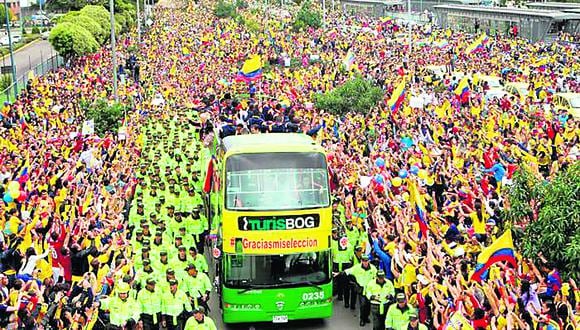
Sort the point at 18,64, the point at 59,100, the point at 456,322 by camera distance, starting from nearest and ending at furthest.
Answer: the point at 456,322
the point at 59,100
the point at 18,64

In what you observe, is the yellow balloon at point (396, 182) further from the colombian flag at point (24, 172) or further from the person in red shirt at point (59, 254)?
the colombian flag at point (24, 172)

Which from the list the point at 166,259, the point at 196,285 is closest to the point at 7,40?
the point at 166,259

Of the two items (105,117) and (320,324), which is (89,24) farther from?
(320,324)

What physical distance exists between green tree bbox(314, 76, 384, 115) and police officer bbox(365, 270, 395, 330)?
1253 centimetres

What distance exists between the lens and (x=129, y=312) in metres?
11.1

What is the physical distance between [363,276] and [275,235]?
4.47 ft

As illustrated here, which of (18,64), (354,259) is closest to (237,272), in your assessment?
(354,259)

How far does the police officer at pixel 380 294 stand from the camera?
12.0 m

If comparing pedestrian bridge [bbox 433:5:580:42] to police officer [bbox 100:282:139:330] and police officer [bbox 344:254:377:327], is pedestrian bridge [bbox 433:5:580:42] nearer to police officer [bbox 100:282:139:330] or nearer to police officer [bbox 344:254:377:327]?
police officer [bbox 344:254:377:327]

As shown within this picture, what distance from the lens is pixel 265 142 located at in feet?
45.2

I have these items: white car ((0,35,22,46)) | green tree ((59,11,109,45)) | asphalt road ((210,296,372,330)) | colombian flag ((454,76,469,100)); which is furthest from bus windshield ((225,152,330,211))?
white car ((0,35,22,46))

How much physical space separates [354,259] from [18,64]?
40826 mm

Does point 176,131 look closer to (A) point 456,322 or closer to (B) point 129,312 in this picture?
(B) point 129,312

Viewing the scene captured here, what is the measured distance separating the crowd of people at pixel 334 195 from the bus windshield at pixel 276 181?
1.10 meters
